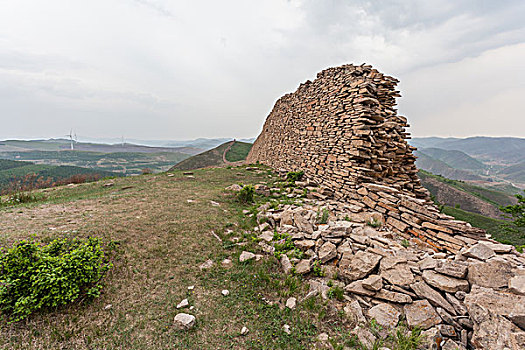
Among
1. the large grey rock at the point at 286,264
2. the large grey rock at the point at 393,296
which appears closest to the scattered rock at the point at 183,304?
the large grey rock at the point at 286,264

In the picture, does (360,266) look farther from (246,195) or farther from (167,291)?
(246,195)

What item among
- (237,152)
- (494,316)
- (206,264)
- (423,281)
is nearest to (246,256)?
(206,264)

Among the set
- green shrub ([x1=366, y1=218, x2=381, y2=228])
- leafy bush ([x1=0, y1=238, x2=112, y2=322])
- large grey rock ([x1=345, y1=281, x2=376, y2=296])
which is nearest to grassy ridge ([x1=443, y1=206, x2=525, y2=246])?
green shrub ([x1=366, y1=218, x2=381, y2=228])

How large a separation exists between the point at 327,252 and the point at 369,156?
491 centimetres

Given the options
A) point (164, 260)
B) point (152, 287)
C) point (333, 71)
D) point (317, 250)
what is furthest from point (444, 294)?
point (333, 71)

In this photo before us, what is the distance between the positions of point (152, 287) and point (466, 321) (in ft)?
18.6

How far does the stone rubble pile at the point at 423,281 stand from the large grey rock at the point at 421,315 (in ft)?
0.04

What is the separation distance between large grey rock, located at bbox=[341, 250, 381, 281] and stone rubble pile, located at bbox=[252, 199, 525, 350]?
0.02m

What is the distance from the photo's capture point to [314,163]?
1104 cm

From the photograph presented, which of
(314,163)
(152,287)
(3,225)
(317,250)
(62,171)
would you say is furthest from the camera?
(62,171)

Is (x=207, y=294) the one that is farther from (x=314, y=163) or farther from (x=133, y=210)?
(x=314, y=163)

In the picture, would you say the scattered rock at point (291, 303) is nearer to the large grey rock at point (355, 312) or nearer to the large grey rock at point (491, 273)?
the large grey rock at point (355, 312)

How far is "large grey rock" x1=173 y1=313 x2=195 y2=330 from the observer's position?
3.38 meters

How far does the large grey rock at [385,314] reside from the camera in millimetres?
3183
